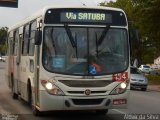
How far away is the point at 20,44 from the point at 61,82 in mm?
5296

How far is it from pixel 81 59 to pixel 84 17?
3.79 feet

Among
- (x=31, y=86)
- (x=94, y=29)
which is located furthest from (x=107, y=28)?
(x=31, y=86)

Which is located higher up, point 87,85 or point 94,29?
point 94,29

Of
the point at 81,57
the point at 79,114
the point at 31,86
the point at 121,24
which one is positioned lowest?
the point at 79,114

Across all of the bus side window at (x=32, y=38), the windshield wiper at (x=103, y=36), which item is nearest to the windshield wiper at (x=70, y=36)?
the windshield wiper at (x=103, y=36)

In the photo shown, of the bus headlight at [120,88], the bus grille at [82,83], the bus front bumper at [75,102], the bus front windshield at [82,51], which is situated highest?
the bus front windshield at [82,51]

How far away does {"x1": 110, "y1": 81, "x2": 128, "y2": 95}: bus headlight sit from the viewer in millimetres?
12386

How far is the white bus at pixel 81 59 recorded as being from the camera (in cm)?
1212

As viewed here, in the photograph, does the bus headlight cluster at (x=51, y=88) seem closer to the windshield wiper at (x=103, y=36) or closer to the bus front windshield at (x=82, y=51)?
the bus front windshield at (x=82, y=51)

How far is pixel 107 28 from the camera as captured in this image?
502 inches

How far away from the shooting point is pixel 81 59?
12.3 metres

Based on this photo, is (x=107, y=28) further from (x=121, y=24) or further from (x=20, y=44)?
(x=20, y=44)

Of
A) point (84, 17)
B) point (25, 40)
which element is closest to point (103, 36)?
point (84, 17)

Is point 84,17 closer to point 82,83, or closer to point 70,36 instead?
point 70,36
